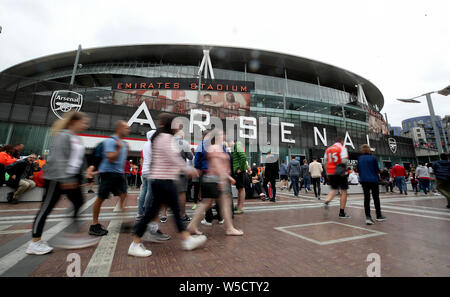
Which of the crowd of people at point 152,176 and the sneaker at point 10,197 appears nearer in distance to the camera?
the crowd of people at point 152,176

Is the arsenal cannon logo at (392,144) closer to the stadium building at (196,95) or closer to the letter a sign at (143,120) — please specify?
the stadium building at (196,95)

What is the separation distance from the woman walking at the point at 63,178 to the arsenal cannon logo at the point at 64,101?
15.5 meters

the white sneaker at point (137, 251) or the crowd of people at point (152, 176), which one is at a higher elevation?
the crowd of people at point (152, 176)

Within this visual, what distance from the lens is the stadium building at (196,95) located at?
46.0ft

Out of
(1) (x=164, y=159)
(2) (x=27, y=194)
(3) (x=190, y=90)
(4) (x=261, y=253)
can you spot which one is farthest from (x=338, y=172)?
(3) (x=190, y=90)

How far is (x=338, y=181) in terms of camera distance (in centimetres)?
450

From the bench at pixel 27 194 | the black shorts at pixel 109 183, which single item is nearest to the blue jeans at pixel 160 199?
the black shorts at pixel 109 183

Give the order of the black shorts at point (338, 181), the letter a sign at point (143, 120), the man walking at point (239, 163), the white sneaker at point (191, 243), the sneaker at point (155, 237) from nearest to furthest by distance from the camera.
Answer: the white sneaker at point (191, 243) → the sneaker at point (155, 237) → the black shorts at point (338, 181) → the man walking at point (239, 163) → the letter a sign at point (143, 120)

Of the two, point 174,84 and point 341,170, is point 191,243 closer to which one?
point 341,170

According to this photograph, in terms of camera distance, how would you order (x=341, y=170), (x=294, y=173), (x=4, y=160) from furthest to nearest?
1. (x=294, y=173)
2. (x=4, y=160)
3. (x=341, y=170)

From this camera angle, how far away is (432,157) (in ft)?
133

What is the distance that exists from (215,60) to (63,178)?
Result: 41.7 meters

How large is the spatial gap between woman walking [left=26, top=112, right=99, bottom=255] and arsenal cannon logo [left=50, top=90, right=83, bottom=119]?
51.0 ft
